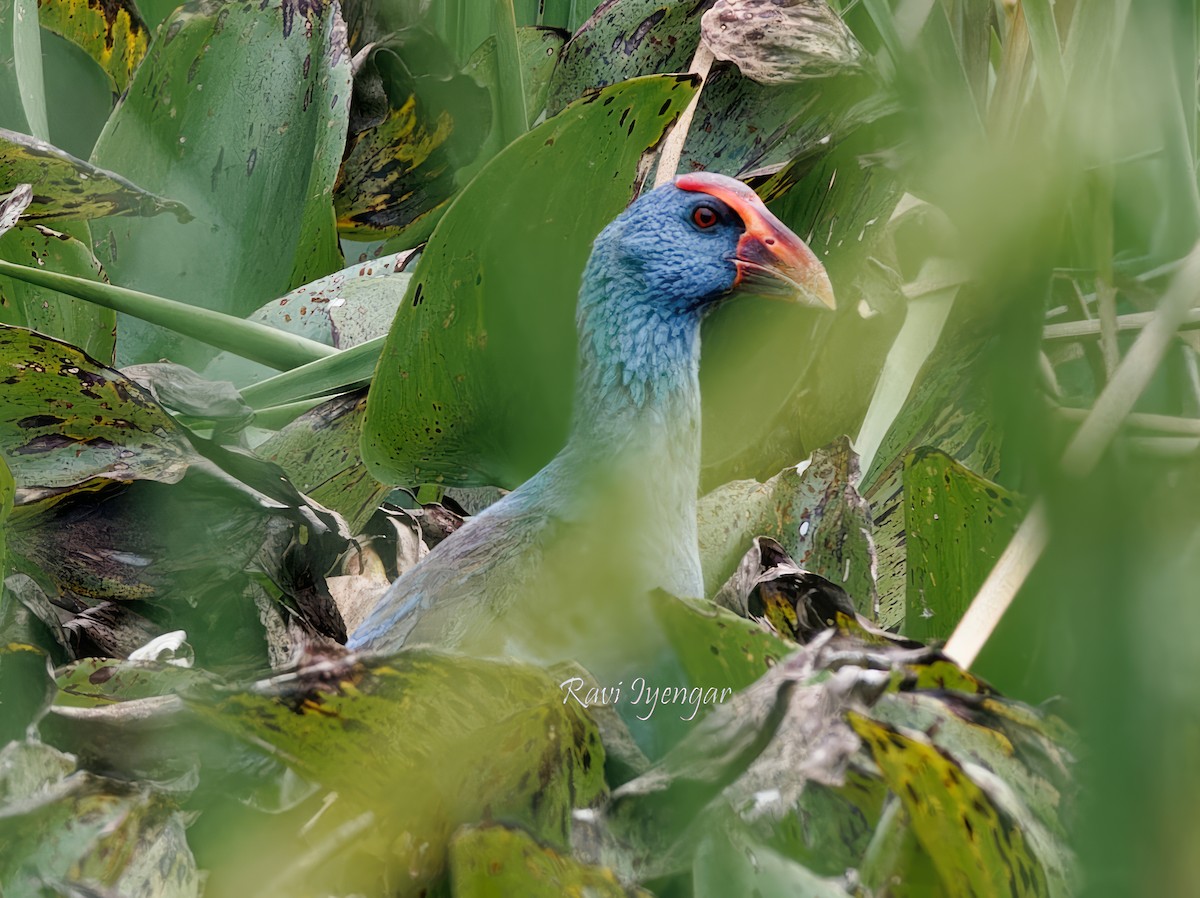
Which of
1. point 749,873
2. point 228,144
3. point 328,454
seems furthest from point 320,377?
point 749,873

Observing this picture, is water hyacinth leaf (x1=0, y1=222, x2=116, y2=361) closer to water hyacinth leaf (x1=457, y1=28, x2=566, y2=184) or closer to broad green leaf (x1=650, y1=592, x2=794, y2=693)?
water hyacinth leaf (x1=457, y1=28, x2=566, y2=184)

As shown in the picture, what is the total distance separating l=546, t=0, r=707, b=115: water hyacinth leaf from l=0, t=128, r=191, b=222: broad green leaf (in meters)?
0.49

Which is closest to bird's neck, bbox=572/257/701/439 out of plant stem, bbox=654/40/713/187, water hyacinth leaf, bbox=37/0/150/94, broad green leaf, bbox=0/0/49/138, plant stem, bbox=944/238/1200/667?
plant stem, bbox=654/40/713/187

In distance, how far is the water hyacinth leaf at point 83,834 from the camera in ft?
1.53

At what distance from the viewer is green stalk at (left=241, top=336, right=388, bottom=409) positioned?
923 millimetres

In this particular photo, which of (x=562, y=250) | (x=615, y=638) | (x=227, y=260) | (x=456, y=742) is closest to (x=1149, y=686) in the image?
(x=456, y=742)

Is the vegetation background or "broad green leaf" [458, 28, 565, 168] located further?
"broad green leaf" [458, 28, 565, 168]

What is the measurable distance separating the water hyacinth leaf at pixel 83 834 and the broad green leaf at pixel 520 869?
0.13 m

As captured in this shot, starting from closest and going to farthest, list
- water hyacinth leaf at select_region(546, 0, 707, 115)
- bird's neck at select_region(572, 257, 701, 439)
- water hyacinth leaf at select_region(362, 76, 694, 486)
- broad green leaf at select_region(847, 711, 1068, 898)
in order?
broad green leaf at select_region(847, 711, 1068, 898)
water hyacinth leaf at select_region(362, 76, 694, 486)
bird's neck at select_region(572, 257, 701, 439)
water hyacinth leaf at select_region(546, 0, 707, 115)

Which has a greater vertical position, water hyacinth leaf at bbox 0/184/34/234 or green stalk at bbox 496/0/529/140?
green stalk at bbox 496/0/529/140

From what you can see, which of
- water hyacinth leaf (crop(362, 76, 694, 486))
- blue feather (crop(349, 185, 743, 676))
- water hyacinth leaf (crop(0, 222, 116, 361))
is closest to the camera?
blue feather (crop(349, 185, 743, 676))

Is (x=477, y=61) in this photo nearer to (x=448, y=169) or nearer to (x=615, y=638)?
(x=448, y=169)

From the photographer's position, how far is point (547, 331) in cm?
87

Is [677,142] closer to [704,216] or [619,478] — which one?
[704,216]
